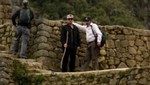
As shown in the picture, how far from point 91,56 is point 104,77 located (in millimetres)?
1706

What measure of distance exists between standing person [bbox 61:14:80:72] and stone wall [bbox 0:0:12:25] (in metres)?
4.84

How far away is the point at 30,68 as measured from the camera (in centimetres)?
1371

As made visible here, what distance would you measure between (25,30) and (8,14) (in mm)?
4693

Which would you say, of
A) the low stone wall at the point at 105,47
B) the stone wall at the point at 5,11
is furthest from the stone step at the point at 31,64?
the stone wall at the point at 5,11

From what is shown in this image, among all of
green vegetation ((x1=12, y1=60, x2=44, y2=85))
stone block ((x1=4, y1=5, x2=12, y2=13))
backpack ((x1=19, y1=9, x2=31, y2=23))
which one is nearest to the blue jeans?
backpack ((x1=19, y1=9, x2=31, y2=23))

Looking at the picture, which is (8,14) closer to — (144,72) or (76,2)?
(144,72)

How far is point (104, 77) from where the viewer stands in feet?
43.7

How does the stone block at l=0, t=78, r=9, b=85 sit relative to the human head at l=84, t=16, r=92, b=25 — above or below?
below

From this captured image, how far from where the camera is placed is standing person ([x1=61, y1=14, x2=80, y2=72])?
575 inches

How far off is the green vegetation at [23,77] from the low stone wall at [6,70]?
113 mm

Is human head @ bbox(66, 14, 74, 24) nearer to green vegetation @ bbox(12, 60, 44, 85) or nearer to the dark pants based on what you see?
the dark pants

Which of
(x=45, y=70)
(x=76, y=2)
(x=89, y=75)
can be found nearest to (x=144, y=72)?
(x=89, y=75)

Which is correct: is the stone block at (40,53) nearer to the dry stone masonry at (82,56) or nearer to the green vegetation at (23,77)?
the dry stone masonry at (82,56)

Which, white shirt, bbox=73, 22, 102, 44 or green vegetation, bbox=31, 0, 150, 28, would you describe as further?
green vegetation, bbox=31, 0, 150, 28
